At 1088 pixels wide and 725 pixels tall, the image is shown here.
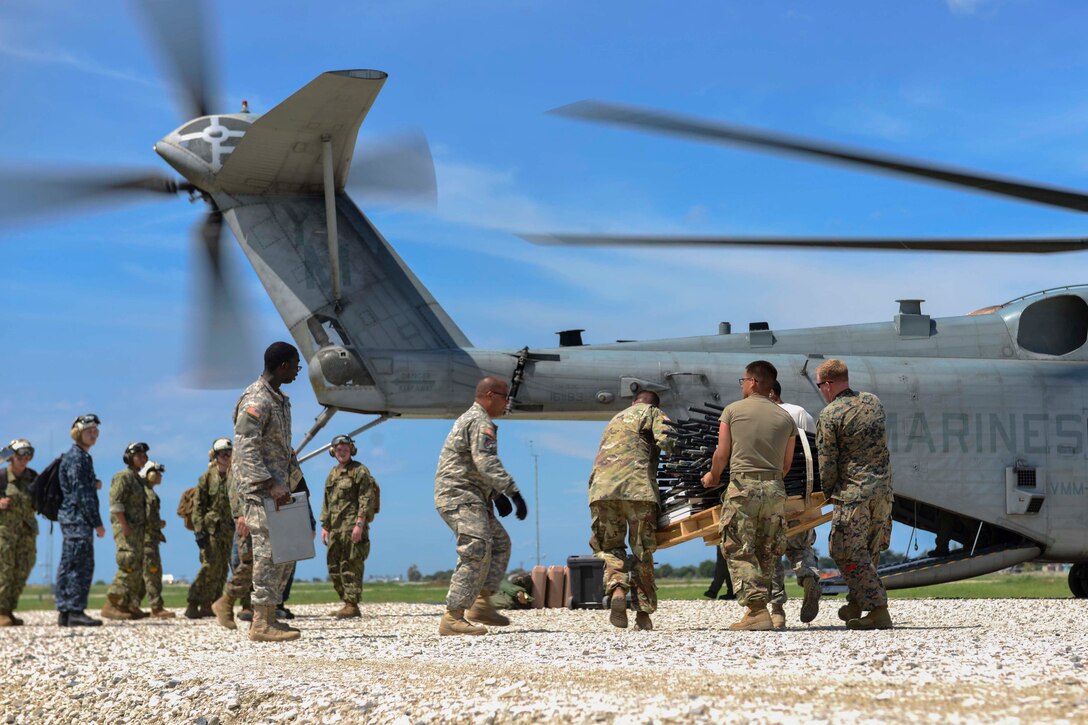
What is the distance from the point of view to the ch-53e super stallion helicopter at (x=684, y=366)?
487 inches

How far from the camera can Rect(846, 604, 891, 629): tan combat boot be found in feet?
24.4

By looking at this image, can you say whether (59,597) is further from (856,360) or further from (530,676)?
(856,360)

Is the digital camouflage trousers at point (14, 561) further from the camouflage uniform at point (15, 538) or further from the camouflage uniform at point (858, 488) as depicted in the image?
the camouflage uniform at point (858, 488)

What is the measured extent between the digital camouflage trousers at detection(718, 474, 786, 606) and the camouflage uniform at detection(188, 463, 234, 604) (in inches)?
256

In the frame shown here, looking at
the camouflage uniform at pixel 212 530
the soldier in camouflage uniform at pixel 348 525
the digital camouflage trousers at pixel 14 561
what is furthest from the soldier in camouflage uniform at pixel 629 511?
the digital camouflage trousers at pixel 14 561


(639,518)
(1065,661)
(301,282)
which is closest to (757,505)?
(639,518)

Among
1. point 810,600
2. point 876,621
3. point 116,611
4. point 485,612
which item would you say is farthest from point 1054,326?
point 116,611

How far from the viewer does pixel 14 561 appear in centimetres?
1127

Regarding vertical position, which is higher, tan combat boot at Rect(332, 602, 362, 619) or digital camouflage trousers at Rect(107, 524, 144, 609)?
digital camouflage trousers at Rect(107, 524, 144, 609)

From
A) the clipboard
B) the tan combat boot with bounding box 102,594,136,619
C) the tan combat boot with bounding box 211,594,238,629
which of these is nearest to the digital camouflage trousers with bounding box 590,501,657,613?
the clipboard

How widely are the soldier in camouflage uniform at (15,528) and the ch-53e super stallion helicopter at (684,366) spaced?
9.75ft

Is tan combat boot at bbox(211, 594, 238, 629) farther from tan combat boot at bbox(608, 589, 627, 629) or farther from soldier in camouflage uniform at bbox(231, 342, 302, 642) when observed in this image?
tan combat boot at bbox(608, 589, 627, 629)

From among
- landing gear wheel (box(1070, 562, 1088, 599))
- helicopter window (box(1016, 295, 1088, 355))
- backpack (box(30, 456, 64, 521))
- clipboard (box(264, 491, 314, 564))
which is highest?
helicopter window (box(1016, 295, 1088, 355))

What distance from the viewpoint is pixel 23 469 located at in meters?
11.9
